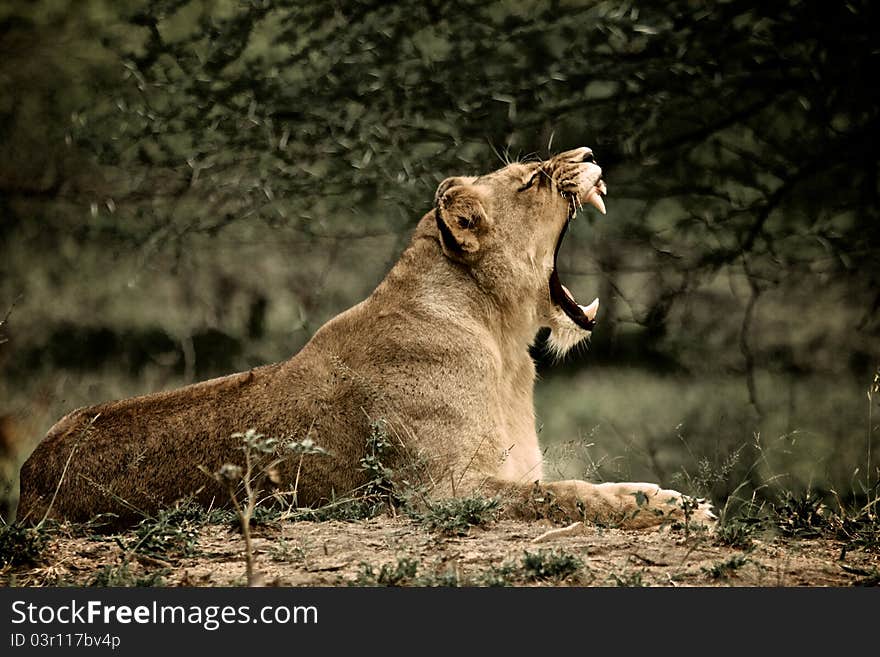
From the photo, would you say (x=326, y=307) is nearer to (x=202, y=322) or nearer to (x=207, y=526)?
(x=202, y=322)

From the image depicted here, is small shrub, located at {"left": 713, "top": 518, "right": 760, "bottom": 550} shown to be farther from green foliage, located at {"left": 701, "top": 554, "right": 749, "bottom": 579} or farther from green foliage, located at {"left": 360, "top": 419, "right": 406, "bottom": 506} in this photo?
green foliage, located at {"left": 360, "top": 419, "right": 406, "bottom": 506}

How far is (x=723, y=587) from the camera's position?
3.18 meters

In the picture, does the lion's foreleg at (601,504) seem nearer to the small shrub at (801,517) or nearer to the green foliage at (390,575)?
the small shrub at (801,517)

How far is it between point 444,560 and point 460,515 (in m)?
0.41

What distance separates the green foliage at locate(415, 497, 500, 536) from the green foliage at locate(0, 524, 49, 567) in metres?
1.22

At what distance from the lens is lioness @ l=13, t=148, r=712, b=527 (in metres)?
4.70

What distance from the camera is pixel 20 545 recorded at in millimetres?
3748

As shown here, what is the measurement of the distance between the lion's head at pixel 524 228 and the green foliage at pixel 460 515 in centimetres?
133

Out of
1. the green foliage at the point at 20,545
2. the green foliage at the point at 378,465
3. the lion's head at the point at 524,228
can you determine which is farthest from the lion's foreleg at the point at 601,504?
the green foliage at the point at 20,545

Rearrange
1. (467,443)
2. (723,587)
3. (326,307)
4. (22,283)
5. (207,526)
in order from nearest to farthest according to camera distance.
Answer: (723,587) < (207,526) < (467,443) < (326,307) < (22,283)

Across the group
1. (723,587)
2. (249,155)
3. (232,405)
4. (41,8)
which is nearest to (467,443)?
(232,405)

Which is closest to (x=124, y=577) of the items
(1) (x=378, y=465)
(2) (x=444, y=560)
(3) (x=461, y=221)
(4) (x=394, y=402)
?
(2) (x=444, y=560)

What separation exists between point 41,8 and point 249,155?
2207 mm

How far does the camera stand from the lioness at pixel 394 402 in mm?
4703
